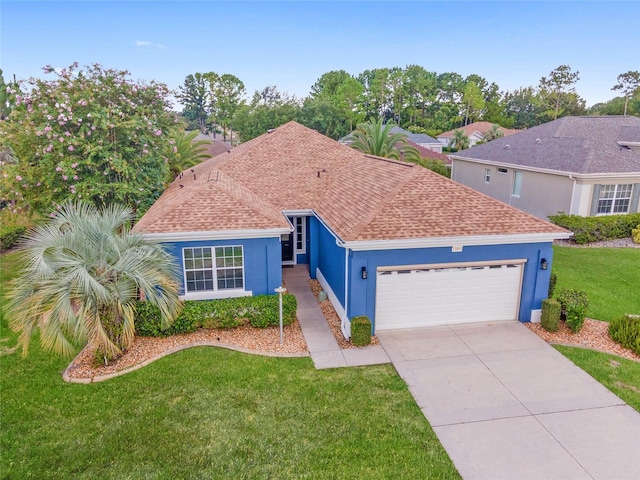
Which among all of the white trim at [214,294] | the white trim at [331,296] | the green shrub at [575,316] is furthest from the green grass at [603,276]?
the white trim at [214,294]

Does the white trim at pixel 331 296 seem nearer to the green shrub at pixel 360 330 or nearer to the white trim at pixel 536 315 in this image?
the green shrub at pixel 360 330

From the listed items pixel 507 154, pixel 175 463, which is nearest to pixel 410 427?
pixel 175 463

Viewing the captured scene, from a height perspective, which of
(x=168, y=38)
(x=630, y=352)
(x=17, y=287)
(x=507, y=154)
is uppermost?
(x=168, y=38)

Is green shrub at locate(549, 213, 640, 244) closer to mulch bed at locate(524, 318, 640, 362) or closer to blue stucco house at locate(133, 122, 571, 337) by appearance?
mulch bed at locate(524, 318, 640, 362)

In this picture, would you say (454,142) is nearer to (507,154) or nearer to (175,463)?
(507,154)

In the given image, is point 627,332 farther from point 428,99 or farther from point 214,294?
point 428,99

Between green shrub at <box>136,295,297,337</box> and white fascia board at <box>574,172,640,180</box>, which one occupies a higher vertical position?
white fascia board at <box>574,172,640,180</box>

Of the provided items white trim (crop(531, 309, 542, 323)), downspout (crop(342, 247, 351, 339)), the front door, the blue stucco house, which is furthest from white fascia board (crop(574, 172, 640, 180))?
downspout (crop(342, 247, 351, 339))
